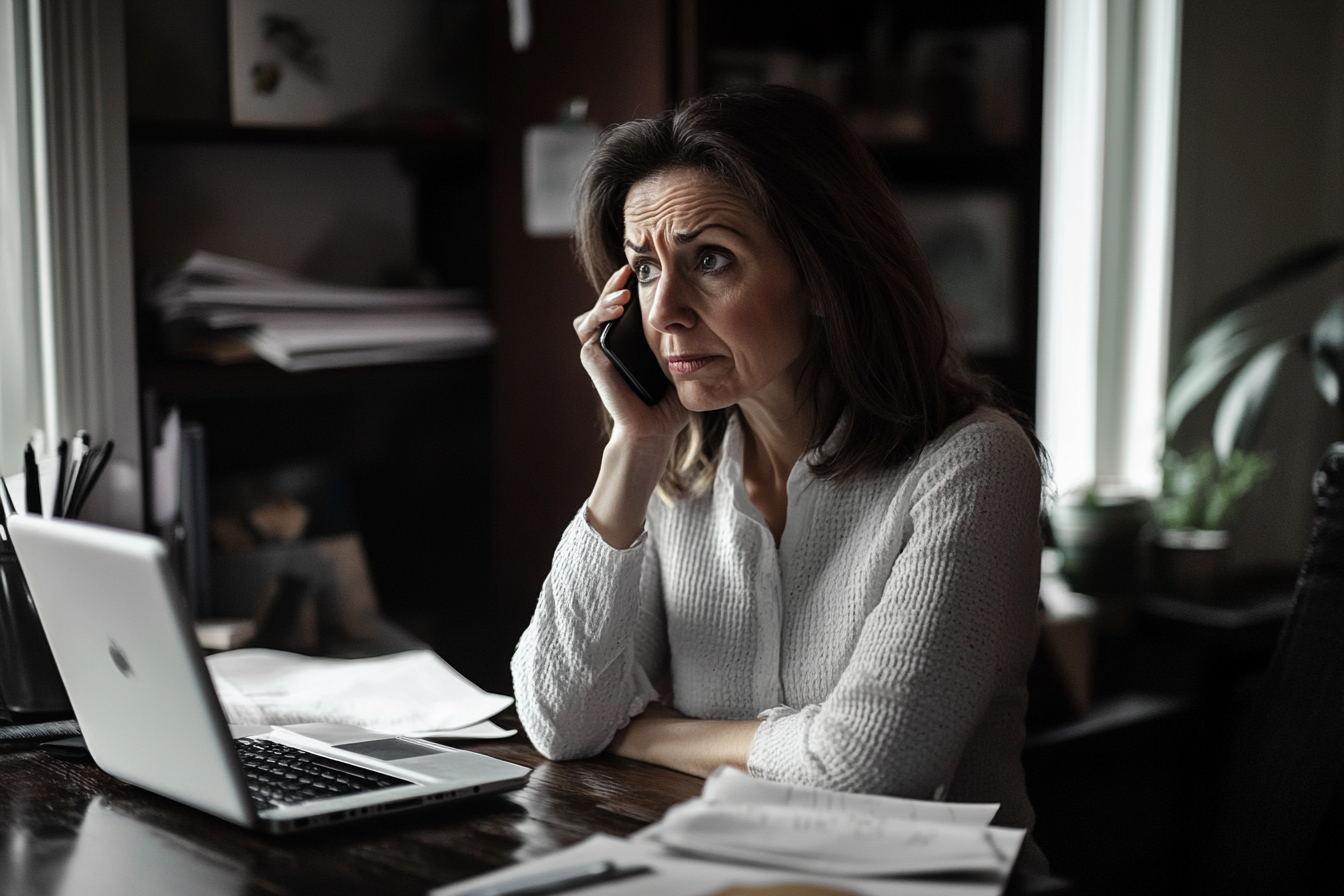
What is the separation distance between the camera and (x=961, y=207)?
2.47m

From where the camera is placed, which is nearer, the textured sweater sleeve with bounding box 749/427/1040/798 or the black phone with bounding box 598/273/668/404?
the textured sweater sleeve with bounding box 749/427/1040/798

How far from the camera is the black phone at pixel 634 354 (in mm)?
1449

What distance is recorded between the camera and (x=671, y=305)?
4.43 feet

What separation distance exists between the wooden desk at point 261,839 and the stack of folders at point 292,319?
0.74 m

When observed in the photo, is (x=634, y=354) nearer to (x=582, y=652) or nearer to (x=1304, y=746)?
(x=582, y=652)

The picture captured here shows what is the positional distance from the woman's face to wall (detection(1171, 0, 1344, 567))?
1987 millimetres

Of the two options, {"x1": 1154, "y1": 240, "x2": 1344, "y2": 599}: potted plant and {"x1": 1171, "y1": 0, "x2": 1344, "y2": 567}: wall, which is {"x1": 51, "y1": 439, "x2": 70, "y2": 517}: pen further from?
{"x1": 1171, "y1": 0, "x2": 1344, "y2": 567}: wall

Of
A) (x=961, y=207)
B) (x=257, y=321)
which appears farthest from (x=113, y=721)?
(x=961, y=207)

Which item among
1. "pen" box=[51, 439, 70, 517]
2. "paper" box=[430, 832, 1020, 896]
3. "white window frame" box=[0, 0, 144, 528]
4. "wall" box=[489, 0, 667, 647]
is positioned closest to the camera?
"paper" box=[430, 832, 1020, 896]

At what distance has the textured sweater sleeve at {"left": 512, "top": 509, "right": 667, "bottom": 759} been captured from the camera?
1303 millimetres

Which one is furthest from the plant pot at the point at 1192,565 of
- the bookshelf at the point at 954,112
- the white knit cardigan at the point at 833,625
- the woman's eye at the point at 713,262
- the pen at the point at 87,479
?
the pen at the point at 87,479

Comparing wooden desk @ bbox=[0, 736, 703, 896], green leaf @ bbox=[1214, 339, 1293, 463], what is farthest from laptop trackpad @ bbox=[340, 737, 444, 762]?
green leaf @ bbox=[1214, 339, 1293, 463]

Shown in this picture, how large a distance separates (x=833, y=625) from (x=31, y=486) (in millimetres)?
904

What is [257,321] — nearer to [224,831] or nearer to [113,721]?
[113,721]
